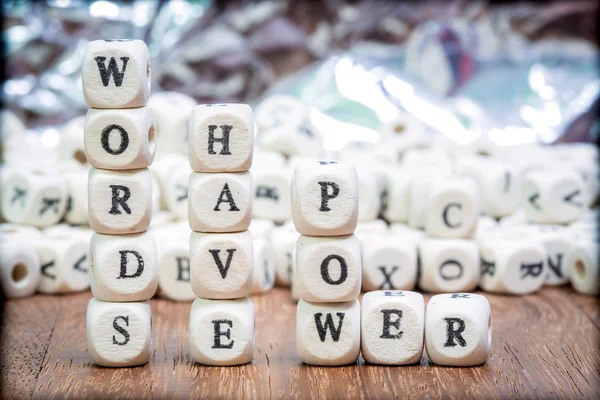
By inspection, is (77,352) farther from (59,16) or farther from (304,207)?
(59,16)

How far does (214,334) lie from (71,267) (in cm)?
91

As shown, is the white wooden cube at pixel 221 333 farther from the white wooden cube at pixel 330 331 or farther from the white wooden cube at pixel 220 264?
the white wooden cube at pixel 330 331

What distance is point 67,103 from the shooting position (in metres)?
4.57

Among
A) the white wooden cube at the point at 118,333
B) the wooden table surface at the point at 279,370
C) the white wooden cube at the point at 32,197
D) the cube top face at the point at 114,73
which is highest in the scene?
the cube top face at the point at 114,73

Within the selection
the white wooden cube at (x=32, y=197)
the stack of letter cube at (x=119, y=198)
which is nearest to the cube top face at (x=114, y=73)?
the stack of letter cube at (x=119, y=198)

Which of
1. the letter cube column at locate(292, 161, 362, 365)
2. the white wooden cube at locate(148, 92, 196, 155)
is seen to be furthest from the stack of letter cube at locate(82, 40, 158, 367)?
the white wooden cube at locate(148, 92, 196, 155)

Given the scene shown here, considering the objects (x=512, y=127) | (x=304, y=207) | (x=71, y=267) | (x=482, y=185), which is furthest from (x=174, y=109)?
(x=512, y=127)

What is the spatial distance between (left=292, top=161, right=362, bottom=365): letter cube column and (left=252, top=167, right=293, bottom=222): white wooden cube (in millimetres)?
1006

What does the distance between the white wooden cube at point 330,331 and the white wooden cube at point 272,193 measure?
1045 mm

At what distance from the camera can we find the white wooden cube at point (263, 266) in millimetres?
2883

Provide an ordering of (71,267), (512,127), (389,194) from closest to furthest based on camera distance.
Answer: (71,267)
(389,194)
(512,127)

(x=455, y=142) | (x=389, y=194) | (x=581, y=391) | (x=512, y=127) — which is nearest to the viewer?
(x=581, y=391)

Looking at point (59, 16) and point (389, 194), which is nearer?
point (389, 194)

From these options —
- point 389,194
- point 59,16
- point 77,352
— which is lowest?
point 77,352
